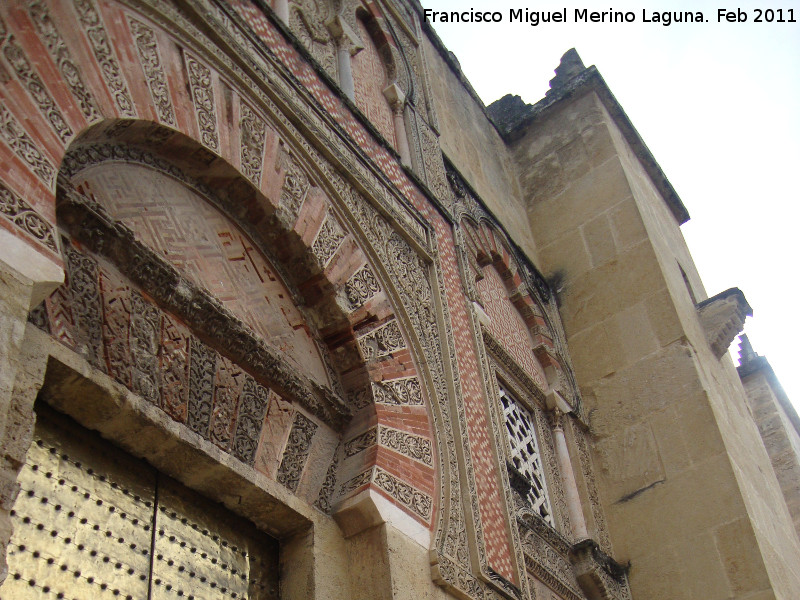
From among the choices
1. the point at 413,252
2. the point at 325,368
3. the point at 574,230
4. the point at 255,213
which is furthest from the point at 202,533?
the point at 574,230

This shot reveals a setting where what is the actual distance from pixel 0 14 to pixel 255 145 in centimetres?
115

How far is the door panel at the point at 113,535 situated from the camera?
2135mm

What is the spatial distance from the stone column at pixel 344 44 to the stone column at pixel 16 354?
3015 mm

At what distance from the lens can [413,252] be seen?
421cm

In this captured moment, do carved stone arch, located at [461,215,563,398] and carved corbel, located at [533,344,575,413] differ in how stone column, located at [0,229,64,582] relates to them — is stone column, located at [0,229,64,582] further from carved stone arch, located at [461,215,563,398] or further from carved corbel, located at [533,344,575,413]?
carved corbel, located at [533,344,575,413]

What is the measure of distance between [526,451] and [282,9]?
2671 mm

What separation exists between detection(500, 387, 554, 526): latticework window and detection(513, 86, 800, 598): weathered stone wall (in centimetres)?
37

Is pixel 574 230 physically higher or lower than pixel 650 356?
Result: higher

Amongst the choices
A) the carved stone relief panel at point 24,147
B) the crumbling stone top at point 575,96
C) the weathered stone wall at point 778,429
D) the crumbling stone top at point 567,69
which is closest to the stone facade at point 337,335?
the carved stone relief panel at point 24,147

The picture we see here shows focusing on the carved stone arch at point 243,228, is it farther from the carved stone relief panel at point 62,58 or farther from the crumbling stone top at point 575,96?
the crumbling stone top at point 575,96

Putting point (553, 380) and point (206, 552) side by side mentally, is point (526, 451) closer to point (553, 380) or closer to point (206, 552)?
point (553, 380)

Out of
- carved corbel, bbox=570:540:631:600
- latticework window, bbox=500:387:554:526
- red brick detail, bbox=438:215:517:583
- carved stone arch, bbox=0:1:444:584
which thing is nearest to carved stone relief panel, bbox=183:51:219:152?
carved stone arch, bbox=0:1:444:584

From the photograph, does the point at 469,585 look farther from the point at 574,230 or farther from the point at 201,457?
the point at 574,230

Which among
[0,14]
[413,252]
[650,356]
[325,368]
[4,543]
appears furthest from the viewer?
[650,356]
